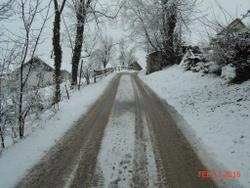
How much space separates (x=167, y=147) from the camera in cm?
561

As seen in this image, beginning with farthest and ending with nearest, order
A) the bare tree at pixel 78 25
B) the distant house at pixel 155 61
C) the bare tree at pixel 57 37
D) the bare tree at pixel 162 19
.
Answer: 1. the distant house at pixel 155 61
2. the bare tree at pixel 162 19
3. the bare tree at pixel 78 25
4. the bare tree at pixel 57 37

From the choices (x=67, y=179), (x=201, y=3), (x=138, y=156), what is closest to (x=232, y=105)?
(x=138, y=156)

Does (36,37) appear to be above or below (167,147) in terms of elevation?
above

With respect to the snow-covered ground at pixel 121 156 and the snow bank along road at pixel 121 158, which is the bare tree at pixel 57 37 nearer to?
the snow bank along road at pixel 121 158

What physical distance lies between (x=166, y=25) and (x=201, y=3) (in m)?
4.20

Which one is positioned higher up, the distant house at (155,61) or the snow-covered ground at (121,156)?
the distant house at (155,61)

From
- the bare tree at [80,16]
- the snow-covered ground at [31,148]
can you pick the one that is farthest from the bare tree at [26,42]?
the bare tree at [80,16]

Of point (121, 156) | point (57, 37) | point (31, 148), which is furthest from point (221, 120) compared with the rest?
point (57, 37)

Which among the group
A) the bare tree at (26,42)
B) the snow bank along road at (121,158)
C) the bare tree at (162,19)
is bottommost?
the snow bank along road at (121,158)

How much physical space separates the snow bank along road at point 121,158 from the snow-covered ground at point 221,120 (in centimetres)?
57

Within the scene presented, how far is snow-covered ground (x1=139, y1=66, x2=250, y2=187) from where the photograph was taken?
16.1ft

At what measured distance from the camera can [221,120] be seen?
22.7ft

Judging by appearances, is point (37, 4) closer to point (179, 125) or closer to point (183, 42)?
point (179, 125)

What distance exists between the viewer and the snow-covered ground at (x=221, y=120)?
4895 millimetres
